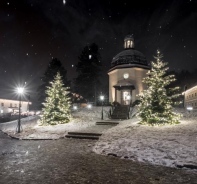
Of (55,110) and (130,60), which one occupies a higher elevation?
(130,60)

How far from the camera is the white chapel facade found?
123 feet

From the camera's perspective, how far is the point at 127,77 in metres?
38.1

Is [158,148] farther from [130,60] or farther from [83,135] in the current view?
[130,60]

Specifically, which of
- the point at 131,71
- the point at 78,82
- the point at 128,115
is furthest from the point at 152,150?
the point at 78,82

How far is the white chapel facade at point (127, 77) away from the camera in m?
37.5

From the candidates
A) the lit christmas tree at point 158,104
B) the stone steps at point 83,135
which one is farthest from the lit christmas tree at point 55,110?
the lit christmas tree at point 158,104

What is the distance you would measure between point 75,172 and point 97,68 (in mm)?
52610

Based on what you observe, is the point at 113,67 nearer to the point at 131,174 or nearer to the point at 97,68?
the point at 97,68

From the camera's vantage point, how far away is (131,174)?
7.31 metres

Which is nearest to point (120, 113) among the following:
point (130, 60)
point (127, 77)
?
point (127, 77)

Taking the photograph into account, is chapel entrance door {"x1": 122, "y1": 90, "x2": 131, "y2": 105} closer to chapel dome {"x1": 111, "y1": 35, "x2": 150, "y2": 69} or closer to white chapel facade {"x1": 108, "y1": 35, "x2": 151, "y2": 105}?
white chapel facade {"x1": 108, "y1": 35, "x2": 151, "y2": 105}

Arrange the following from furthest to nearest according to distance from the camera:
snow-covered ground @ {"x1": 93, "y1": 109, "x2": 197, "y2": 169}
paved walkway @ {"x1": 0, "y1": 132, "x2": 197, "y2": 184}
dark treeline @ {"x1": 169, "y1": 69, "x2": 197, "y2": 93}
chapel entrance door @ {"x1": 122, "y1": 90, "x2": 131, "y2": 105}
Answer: dark treeline @ {"x1": 169, "y1": 69, "x2": 197, "y2": 93}, chapel entrance door @ {"x1": 122, "y1": 90, "x2": 131, "y2": 105}, snow-covered ground @ {"x1": 93, "y1": 109, "x2": 197, "y2": 169}, paved walkway @ {"x1": 0, "y1": 132, "x2": 197, "y2": 184}

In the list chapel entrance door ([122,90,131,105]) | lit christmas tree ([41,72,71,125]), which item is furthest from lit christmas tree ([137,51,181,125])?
chapel entrance door ([122,90,131,105])

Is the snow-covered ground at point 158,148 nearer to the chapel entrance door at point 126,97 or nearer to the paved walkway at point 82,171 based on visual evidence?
the paved walkway at point 82,171
